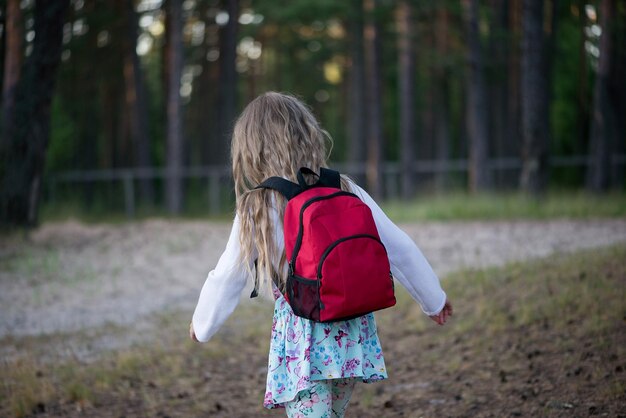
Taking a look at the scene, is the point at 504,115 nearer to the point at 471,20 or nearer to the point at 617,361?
the point at 471,20

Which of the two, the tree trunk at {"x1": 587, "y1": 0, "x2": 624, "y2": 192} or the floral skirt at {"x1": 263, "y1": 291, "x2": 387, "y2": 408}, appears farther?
the tree trunk at {"x1": 587, "y1": 0, "x2": 624, "y2": 192}

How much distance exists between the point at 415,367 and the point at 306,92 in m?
30.6

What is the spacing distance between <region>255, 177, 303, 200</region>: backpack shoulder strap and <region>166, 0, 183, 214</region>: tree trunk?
1763 centimetres

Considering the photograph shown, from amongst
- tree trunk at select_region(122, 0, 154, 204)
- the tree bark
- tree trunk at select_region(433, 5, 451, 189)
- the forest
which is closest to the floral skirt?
the forest

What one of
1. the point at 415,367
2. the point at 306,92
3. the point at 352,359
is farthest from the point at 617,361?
the point at 306,92

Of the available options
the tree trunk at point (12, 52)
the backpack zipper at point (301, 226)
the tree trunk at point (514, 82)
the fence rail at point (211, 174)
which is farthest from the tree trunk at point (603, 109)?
the backpack zipper at point (301, 226)

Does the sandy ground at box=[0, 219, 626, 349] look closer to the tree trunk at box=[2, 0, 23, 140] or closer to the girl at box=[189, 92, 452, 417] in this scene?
the tree trunk at box=[2, 0, 23, 140]

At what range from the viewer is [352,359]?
3.04 m

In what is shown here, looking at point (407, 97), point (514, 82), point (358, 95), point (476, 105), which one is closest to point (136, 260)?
point (476, 105)

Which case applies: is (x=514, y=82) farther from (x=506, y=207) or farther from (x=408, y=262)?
(x=408, y=262)

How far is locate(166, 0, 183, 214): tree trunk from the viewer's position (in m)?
20.0

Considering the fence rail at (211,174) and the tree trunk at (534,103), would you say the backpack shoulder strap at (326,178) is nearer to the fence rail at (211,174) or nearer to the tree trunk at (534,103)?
the tree trunk at (534,103)

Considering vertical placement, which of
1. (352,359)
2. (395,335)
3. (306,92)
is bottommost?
(395,335)

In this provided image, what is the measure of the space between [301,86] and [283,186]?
33.6m
